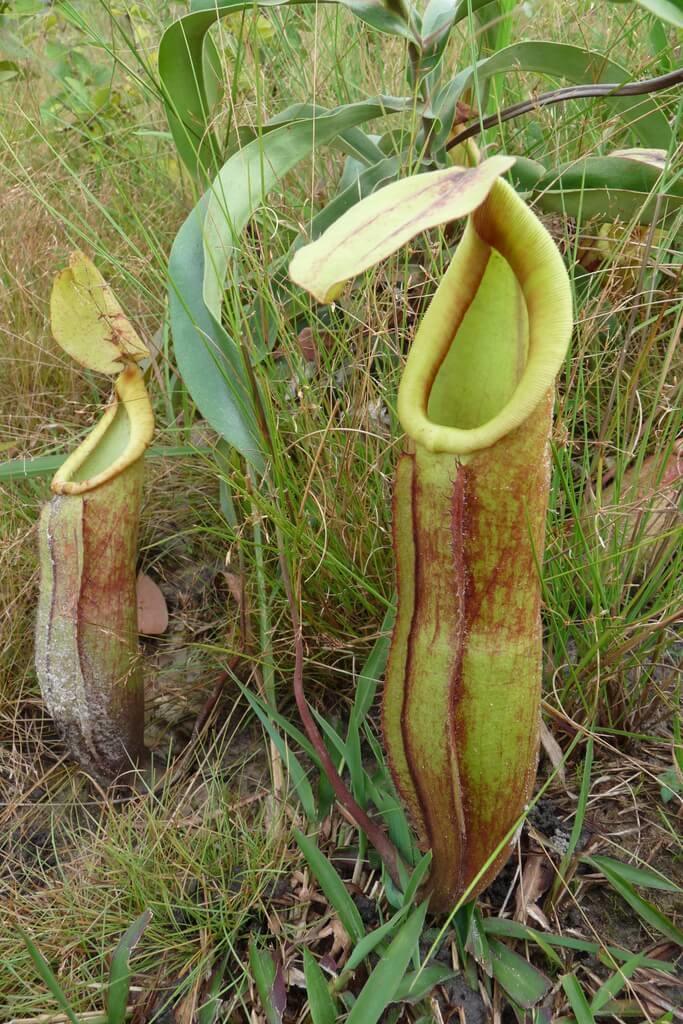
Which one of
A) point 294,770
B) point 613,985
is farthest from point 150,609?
point 613,985

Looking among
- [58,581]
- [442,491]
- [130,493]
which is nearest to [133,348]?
[130,493]

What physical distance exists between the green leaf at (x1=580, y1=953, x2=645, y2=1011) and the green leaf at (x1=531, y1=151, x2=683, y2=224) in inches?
36.4

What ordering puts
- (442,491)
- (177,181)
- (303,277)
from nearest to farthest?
(303,277) → (442,491) → (177,181)

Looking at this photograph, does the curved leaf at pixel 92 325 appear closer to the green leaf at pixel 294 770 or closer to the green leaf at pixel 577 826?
the green leaf at pixel 294 770

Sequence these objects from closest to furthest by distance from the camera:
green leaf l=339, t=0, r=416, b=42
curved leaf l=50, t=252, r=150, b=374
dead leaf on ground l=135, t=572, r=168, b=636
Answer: green leaf l=339, t=0, r=416, b=42, curved leaf l=50, t=252, r=150, b=374, dead leaf on ground l=135, t=572, r=168, b=636

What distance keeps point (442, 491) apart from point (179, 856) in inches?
25.2

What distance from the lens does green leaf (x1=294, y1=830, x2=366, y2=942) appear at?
3.03 ft

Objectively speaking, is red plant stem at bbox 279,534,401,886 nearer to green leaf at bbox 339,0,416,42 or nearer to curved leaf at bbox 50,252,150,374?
curved leaf at bbox 50,252,150,374

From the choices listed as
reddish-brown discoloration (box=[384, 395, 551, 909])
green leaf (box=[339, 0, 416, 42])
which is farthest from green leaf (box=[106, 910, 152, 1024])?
green leaf (box=[339, 0, 416, 42])

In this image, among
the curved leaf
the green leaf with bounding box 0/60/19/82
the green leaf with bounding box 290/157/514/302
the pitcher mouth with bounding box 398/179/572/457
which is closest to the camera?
the green leaf with bounding box 290/157/514/302

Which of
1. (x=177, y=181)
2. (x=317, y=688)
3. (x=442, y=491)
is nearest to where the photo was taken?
(x=442, y=491)

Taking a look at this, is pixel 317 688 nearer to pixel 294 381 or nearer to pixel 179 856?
pixel 179 856

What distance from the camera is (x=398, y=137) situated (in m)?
1.29

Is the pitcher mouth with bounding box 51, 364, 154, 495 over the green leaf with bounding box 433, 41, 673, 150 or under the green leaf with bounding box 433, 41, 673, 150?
under
